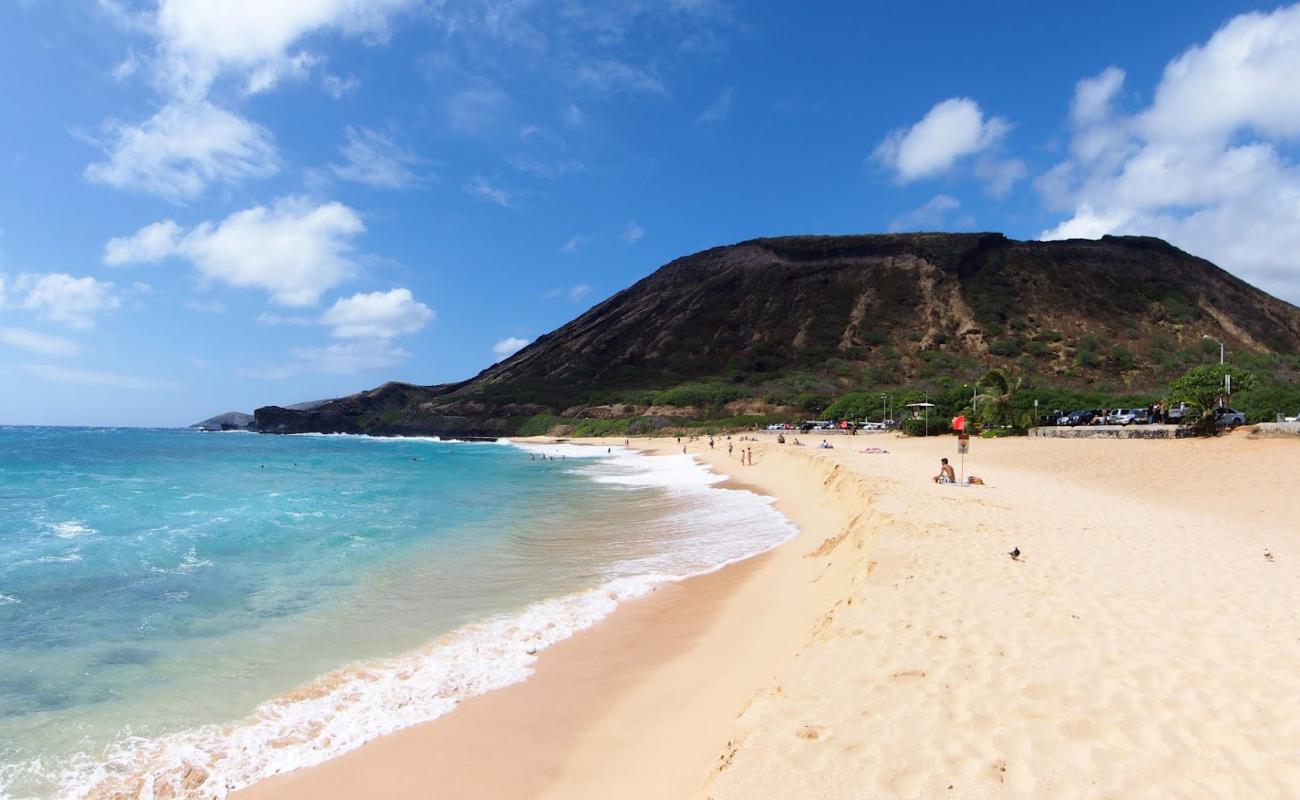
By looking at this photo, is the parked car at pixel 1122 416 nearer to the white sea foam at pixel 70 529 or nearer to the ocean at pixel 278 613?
the ocean at pixel 278 613

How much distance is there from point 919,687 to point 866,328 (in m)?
115

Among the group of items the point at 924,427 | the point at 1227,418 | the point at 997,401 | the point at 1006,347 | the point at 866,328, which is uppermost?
A: the point at 866,328

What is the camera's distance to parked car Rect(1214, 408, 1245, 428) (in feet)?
111

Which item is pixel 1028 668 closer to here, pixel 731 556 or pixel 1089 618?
pixel 1089 618

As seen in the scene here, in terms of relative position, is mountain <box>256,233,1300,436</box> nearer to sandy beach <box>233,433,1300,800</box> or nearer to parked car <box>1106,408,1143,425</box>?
parked car <box>1106,408,1143,425</box>

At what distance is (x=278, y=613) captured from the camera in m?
9.53

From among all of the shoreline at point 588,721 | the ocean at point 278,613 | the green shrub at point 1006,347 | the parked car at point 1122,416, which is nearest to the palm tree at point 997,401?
the parked car at point 1122,416

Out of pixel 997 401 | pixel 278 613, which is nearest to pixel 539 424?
pixel 997 401

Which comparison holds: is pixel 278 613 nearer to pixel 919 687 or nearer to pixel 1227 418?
pixel 919 687

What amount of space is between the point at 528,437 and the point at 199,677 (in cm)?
9862

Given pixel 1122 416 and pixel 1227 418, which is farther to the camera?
pixel 1122 416

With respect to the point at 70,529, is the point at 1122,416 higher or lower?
higher

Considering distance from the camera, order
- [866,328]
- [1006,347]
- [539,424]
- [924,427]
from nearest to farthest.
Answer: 1. [924,427]
2. [1006,347]
3. [539,424]
4. [866,328]

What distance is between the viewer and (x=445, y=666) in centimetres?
709
